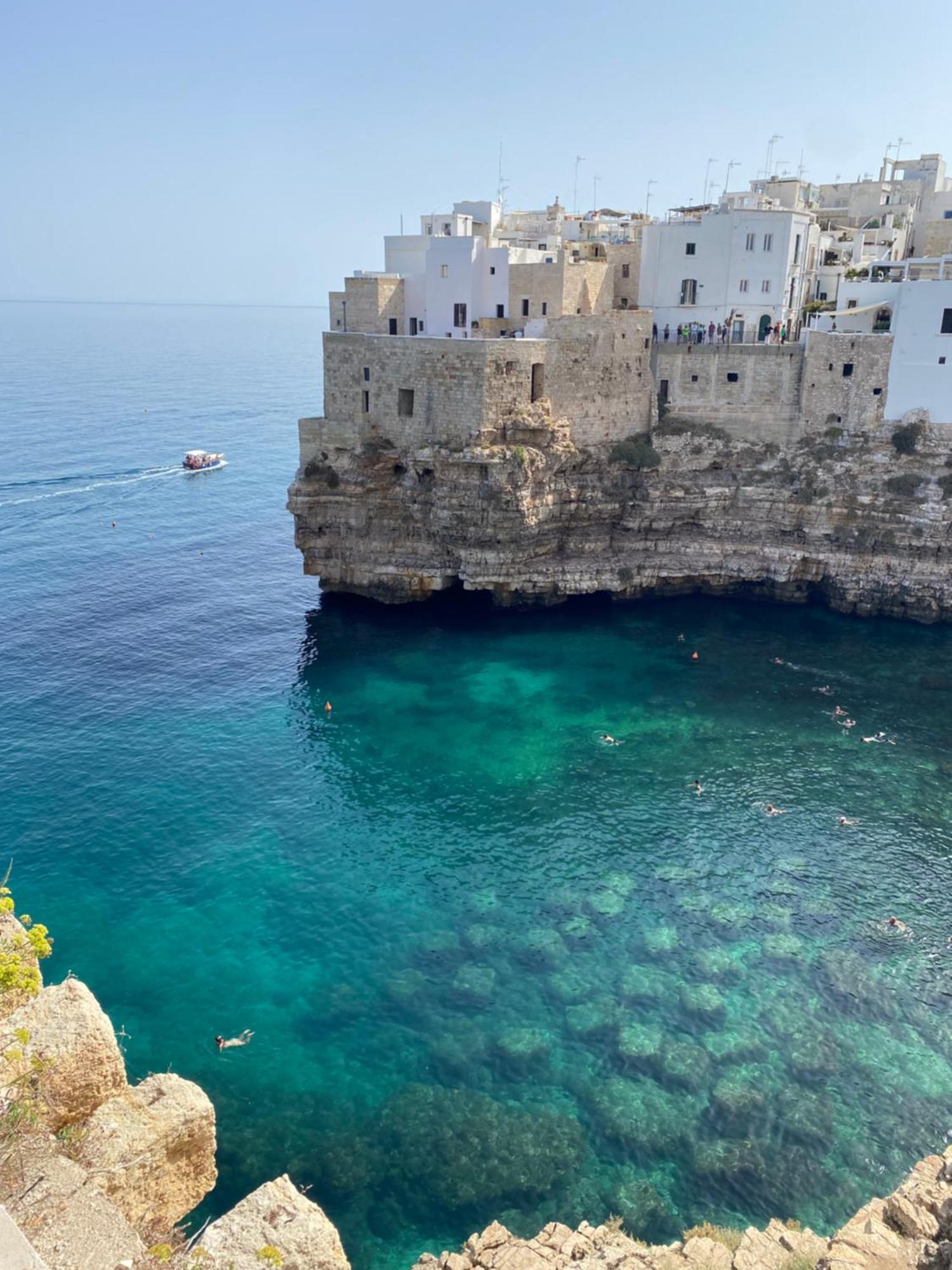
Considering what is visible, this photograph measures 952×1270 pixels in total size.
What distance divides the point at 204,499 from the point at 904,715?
54.4m

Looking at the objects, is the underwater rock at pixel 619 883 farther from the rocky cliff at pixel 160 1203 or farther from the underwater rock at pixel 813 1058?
the rocky cliff at pixel 160 1203

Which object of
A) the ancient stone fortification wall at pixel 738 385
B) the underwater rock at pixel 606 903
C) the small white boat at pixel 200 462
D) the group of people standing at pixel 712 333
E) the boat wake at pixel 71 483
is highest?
the group of people standing at pixel 712 333

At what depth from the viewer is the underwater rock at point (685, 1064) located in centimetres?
2278

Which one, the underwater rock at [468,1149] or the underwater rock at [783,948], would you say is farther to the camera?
the underwater rock at [783,948]

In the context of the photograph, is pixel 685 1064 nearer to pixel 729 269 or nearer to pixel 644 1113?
pixel 644 1113

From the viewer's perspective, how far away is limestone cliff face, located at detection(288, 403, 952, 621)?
45406 mm

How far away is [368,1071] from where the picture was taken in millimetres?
23000

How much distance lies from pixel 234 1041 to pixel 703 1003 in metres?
12.4

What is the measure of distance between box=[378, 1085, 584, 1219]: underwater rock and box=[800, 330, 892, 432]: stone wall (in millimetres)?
38057

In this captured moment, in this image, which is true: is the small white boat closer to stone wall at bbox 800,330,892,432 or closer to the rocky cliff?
stone wall at bbox 800,330,892,432

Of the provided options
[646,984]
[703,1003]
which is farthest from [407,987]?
[703,1003]

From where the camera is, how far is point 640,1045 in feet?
77.8

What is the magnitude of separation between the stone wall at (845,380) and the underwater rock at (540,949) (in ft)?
106

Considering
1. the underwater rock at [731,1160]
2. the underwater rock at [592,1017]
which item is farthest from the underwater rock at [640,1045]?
the underwater rock at [731,1160]
